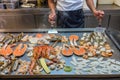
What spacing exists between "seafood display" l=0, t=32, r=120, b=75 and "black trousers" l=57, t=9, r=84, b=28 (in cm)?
38

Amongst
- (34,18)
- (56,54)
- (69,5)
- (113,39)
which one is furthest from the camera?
(34,18)

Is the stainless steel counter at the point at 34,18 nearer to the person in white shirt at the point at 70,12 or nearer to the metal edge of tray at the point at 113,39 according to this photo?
the person in white shirt at the point at 70,12

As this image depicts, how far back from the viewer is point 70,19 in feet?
6.21

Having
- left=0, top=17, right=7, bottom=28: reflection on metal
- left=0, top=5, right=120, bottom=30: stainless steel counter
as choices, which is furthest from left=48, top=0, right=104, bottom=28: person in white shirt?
left=0, top=17, right=7, bottom=28: reflection on metal

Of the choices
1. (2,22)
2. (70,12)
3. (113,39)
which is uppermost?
(70,12)

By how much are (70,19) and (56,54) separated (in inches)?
30.2

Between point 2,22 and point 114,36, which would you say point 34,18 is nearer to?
point 2,22

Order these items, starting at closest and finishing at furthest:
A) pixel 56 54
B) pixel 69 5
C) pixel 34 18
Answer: pixel 56 54
pixel 69 5
pixel 34 18

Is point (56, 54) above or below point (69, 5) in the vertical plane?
below

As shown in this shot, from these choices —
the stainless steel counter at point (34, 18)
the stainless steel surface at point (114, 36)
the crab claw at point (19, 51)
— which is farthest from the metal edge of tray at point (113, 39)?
the stainless steel counter at point (34, 18)

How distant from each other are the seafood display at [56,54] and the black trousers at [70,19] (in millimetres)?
378

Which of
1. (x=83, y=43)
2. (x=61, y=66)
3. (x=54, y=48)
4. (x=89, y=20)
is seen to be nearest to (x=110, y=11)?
(x=89, y=20)

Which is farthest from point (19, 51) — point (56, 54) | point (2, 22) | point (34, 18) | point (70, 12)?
point (2, 22)

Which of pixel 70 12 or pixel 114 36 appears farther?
pixel 70 12
